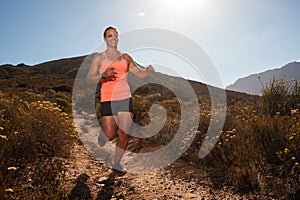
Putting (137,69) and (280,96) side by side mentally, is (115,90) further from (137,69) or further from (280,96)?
(280,96)

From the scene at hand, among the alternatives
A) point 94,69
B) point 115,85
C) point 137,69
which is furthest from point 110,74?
point 137,69

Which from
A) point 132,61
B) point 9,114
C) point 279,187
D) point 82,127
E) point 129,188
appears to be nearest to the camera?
point 279,187

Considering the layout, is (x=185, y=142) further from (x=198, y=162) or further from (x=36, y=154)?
(x=36, y=154)

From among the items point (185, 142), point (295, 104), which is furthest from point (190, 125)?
point (295, 104)

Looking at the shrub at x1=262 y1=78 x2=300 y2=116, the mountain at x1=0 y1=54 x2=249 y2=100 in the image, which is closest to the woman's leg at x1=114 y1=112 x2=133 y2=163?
the mountain at x1=0 y1=54 x2=249 y2=100

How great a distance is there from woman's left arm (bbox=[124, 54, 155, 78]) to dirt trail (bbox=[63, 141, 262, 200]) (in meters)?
1.57

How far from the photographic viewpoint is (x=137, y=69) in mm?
4461

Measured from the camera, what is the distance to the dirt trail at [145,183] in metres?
3.16

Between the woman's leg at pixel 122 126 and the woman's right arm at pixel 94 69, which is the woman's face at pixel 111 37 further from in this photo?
the woman's leg at pixel 122 126

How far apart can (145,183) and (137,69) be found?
1851 millimetres

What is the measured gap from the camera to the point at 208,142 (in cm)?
462

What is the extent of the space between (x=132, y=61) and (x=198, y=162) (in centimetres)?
201

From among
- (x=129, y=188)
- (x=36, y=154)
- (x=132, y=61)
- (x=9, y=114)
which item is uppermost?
(x=132, y=61)

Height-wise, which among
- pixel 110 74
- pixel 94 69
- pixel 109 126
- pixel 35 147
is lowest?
pixel 35 147
